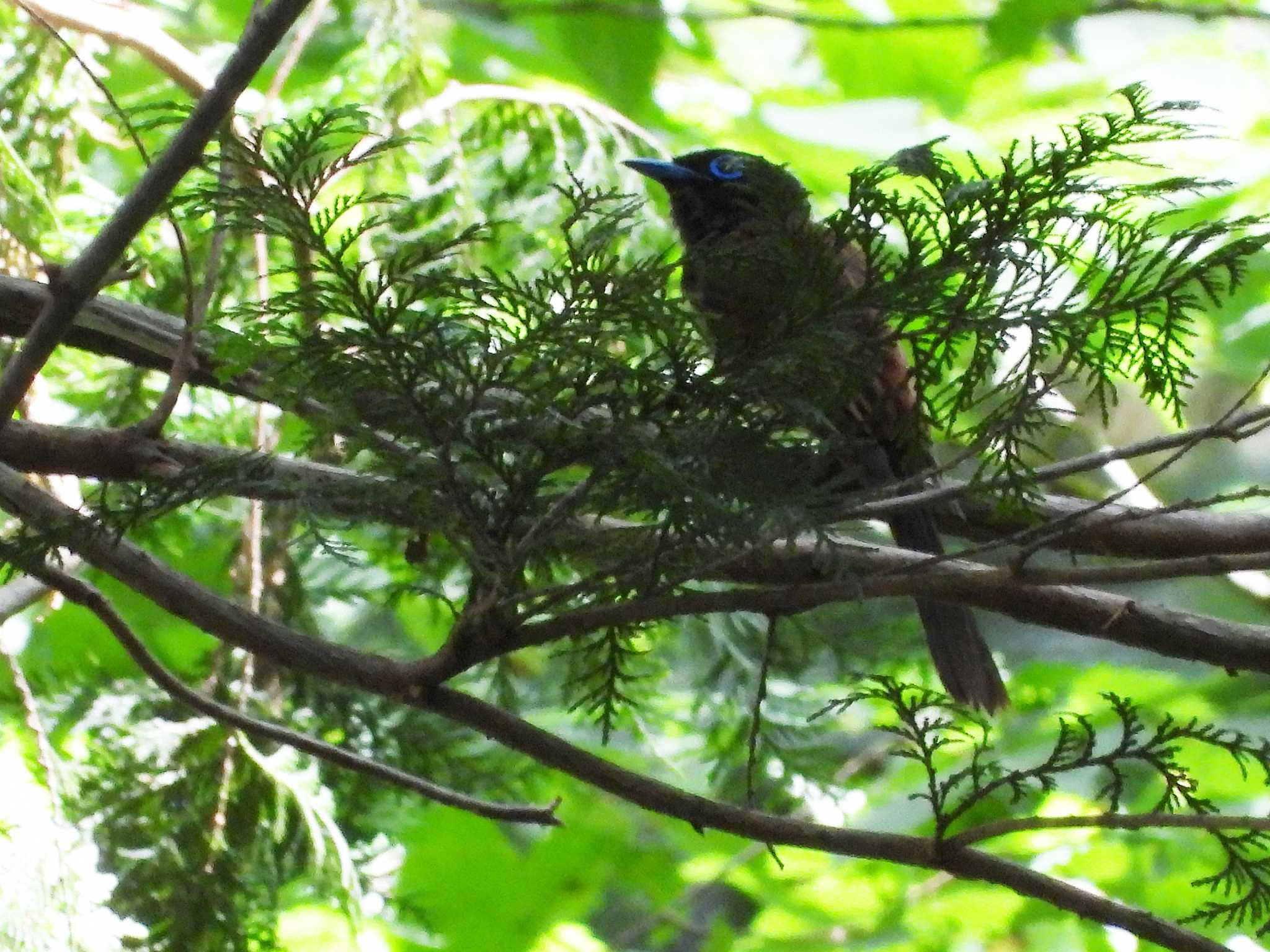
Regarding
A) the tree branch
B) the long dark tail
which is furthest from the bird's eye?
the tree branch

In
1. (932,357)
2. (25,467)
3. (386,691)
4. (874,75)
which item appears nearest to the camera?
(932,357)

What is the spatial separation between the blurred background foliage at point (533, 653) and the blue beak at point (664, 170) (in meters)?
Result: 0.35

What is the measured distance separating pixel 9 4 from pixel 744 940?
11.5 ft

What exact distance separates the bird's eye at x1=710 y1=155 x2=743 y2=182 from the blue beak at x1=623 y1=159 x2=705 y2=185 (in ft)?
0.12

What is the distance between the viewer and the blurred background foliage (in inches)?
113

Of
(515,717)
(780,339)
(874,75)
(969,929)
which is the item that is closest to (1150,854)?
(969,929)

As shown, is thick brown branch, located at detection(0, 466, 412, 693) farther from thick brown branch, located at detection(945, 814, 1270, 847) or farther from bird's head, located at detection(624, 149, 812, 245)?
bird's head, located at detection(624, 149, 812, 245)

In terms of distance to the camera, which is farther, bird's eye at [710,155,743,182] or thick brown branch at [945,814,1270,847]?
bird's eye at [710,155,743,182]

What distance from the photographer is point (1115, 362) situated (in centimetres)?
164

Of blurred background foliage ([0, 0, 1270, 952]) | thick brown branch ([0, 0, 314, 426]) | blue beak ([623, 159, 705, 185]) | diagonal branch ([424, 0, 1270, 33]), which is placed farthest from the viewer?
diagonal branch ([424, 0, 1270, 33])

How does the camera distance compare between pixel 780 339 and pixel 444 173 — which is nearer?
pixel 780 339

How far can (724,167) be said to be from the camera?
3012 millimetres

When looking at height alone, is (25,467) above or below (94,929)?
above

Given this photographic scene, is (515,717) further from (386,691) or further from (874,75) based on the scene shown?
(874,75)
